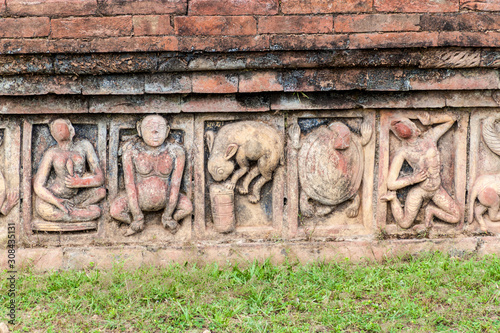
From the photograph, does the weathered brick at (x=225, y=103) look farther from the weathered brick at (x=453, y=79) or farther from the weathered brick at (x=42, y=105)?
the weathered brick at (x=453, y=79)

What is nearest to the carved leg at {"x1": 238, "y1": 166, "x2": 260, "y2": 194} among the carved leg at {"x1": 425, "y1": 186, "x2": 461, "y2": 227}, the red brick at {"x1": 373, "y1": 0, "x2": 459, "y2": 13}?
the carved leg at {"x1": 425, "y1": 186, "x2": 461, "y2": 227}

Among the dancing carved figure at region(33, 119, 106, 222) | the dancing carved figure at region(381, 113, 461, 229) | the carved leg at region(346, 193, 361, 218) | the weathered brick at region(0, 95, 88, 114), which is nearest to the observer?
the weathered brick at region(0, 95, 88, 114)

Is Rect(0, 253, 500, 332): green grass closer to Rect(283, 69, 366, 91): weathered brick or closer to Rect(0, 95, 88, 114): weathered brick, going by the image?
Rect(0, 95, 88, 114): weathered brick

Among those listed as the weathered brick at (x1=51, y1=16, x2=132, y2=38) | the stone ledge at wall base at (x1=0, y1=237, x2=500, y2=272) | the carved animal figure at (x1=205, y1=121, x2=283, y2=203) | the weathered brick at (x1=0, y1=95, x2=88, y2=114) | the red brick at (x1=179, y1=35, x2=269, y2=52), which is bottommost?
the stone ledge at wall base at (x1=0, y1=237, x2=500, y2=272)

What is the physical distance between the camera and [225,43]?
4.00 meters

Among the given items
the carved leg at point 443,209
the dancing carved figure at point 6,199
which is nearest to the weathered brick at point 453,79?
the carved leg at point 443,209

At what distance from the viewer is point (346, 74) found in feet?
13.6

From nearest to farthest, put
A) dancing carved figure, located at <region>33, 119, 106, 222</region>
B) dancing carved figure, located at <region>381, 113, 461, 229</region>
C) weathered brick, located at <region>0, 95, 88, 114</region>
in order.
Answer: weathered brick, located at <region>0, 95, 88, 114</region>
dancing carved figure, located at <region>33, 119, 106, 222</region>
dancing carved figure, located at <region>381, 113, 461, 229</region>

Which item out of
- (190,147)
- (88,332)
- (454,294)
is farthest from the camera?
(190,147)

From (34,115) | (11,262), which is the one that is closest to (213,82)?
(34,115)

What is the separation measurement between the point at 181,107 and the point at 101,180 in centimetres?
89

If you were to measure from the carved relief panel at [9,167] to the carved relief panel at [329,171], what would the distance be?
7.19 feet

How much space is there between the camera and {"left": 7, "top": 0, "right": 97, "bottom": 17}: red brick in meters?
4.03

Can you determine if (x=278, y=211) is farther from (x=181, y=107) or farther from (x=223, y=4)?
(x=223, y=4)
